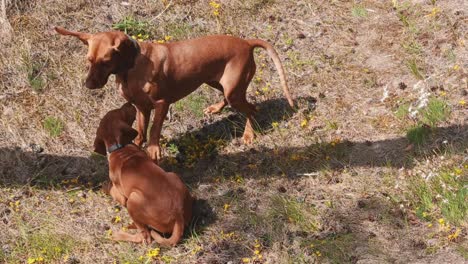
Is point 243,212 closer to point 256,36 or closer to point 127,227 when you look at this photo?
point 127,227

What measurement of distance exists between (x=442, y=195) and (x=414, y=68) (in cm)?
215

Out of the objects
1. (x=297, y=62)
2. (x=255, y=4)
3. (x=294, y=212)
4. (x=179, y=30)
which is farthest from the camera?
(x=255, y=4)

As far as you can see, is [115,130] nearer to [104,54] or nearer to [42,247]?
[104,54]

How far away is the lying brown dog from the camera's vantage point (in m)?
5.14

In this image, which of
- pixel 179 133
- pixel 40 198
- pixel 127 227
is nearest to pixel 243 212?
pixel 127 227

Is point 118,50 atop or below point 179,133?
atop

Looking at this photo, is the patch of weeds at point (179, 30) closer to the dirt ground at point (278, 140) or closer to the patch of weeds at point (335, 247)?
the dirt ground at point (278, 140)

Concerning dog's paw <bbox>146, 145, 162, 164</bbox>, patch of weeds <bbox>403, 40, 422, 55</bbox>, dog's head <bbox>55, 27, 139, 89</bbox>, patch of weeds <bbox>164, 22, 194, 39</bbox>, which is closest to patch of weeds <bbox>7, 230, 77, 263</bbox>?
dog's paw <bbox>146, 145, 162, 164</bbox>

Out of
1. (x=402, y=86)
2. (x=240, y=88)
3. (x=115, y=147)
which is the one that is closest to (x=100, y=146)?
(x=115, y=147)

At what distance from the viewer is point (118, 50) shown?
18.1ft

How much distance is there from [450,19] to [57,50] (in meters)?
4.75

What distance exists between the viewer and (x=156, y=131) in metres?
6.09

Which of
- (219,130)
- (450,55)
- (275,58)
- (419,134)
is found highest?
(275,58)

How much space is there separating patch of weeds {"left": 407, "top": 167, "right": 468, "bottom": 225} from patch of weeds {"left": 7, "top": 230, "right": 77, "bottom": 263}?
297 cm
